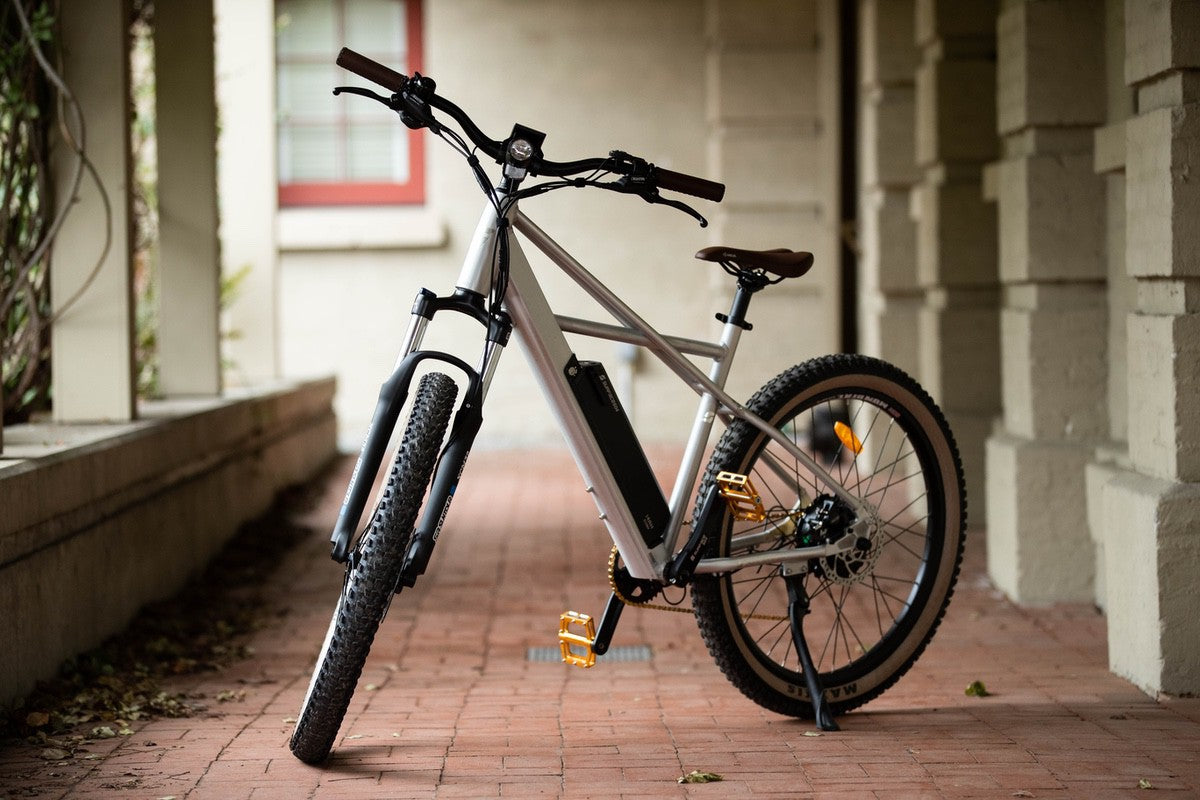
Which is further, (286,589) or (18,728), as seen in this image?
(286,589)

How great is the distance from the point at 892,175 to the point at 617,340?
214 inches

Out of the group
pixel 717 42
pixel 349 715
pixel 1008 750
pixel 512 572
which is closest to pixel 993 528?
pixel 512 572

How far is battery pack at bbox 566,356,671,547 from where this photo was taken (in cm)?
366

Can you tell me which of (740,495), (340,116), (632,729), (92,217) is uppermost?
(340,116)

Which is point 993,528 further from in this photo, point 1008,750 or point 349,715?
point 349,715

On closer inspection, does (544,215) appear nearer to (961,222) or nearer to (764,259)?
(961,222)

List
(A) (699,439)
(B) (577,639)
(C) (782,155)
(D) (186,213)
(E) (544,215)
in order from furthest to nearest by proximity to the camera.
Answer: (E) (544,215) < (C) (782,155) < (D) (186,213) < (A) (699,439) < (B) (577,639)

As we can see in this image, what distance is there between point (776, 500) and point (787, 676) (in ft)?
1.48

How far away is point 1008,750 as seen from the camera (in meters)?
3.58

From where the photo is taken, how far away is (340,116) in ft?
40.2

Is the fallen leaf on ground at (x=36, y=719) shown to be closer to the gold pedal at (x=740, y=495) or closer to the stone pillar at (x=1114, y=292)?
the gold pedal at (x=740, y=495)

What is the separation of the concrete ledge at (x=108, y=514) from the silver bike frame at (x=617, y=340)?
146 centimetres

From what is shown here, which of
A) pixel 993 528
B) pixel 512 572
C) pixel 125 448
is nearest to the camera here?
pixel 125 448

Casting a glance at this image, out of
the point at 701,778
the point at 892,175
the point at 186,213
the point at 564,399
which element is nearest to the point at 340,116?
the point at 892,175
